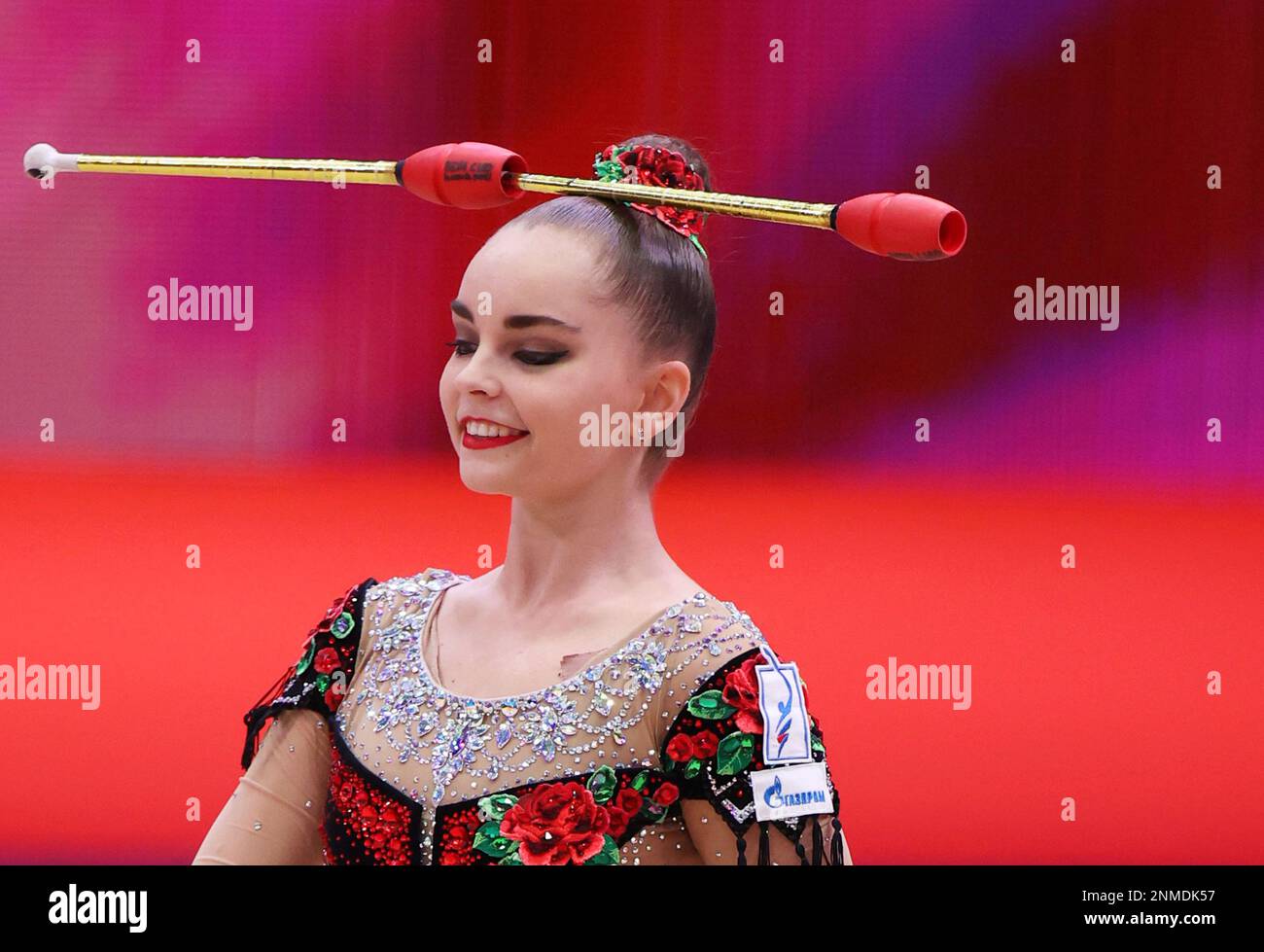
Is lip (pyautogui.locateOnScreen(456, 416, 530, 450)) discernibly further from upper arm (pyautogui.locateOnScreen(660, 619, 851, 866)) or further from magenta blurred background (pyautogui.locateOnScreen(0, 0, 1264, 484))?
magenta blurred background (pyautogui.locateOnScreen(0, 0, 1264, 484))

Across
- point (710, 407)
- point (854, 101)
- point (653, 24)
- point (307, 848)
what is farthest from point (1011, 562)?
point (307, 848)

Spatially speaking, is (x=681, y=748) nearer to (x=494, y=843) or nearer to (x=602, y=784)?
(x=602, y=784)

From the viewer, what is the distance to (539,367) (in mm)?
1987

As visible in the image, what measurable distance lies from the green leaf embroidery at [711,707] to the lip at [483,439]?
366 millimetres

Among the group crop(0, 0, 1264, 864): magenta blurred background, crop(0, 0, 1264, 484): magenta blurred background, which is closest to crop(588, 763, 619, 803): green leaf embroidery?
crop(0, 0, 1264, 864): magenta blurred background

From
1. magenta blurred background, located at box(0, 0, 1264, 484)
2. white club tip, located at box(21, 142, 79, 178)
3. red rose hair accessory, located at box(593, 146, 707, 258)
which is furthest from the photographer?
magenta blurred background, located at box(0, 0, 1264, 484)

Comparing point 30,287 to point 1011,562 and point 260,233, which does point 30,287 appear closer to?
point 260,233

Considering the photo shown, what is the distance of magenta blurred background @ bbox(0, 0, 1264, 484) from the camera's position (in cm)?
333

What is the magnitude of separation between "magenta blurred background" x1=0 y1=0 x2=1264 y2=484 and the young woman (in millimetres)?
1223

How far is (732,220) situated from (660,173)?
1259 millimetres

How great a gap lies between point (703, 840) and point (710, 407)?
61.9 inches

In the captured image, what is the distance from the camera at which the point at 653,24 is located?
10.9ft

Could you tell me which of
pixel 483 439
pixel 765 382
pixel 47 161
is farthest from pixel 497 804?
pixel 765 382

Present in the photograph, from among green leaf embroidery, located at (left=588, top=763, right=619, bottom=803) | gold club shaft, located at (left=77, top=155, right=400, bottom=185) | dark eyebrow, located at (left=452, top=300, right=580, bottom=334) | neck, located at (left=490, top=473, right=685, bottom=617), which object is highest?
gold club shaft, located at (left=77, top=155, right=400, bottom=185)
